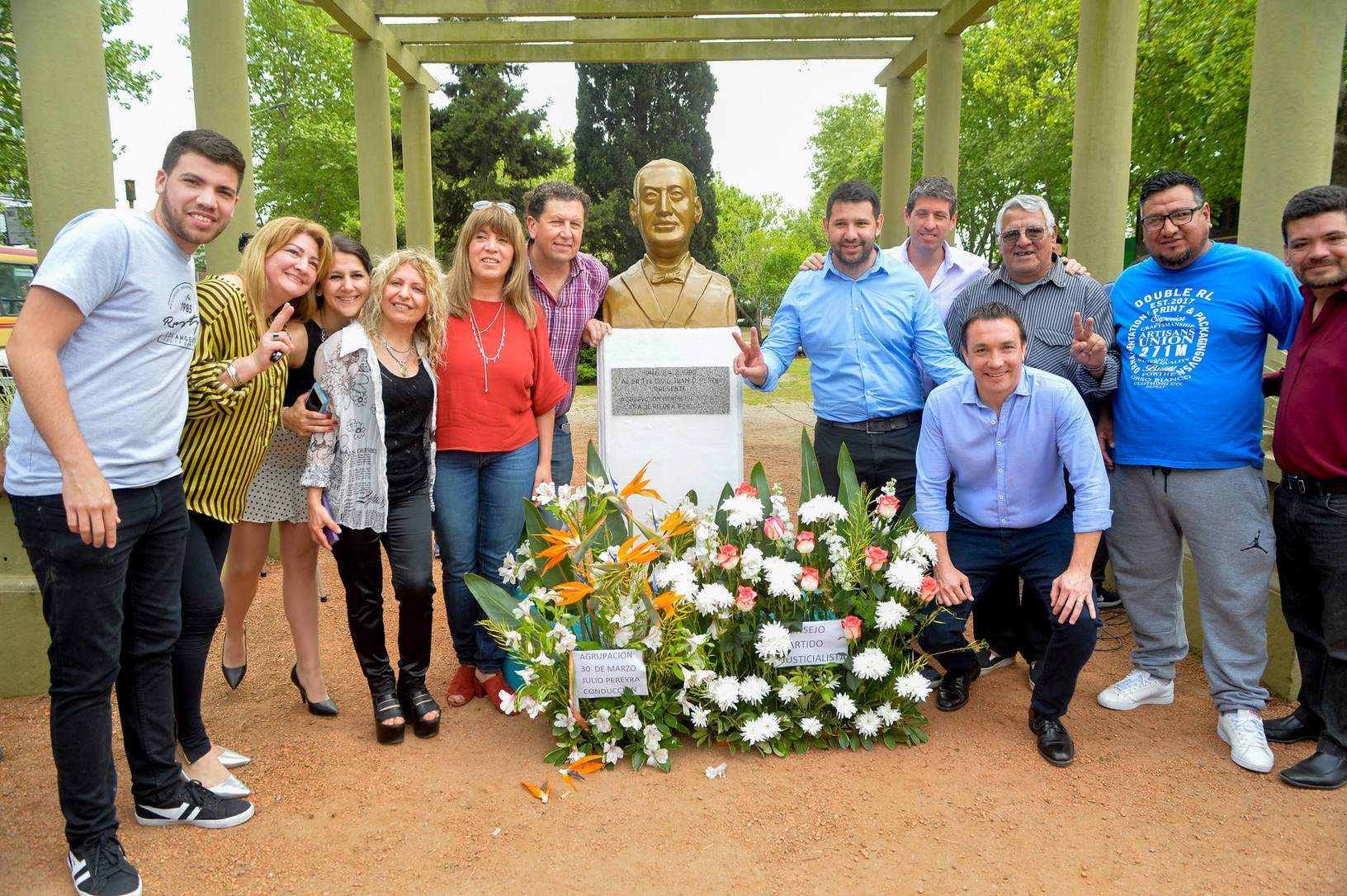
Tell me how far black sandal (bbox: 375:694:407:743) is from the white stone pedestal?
4.68 ft

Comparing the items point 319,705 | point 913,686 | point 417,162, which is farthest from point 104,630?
point 417,162

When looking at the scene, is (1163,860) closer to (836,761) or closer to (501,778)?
(836,761)

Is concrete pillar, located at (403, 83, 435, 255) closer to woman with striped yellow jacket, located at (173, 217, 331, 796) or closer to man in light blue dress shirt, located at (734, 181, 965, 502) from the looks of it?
man in light blue dress shirt, located at (734, 181, 965, 502)

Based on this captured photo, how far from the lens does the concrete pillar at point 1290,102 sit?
4.44 meters

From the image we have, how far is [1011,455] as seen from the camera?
3.15 meters

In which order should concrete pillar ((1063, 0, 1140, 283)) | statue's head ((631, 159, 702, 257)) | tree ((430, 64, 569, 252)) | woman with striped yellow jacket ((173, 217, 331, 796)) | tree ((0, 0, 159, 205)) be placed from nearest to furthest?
woman with striped yellow jacket ((173, 217, 331, 796)) < statue's head ((631, 159, 702, 257)) < concrete pillar ((1063, 0, 1140, 283)) < tree ((0, 0, 159, 205)) < tree ((430, 64, 569, 252))

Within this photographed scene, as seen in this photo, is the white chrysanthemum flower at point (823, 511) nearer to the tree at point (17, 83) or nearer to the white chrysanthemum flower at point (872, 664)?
the white chrysanthemum flower at point (872, 664)

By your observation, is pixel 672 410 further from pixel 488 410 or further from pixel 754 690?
pixel 754 690

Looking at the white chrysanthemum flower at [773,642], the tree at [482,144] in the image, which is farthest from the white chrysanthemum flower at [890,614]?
the tree at [482,144]

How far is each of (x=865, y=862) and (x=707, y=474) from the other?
2.10m

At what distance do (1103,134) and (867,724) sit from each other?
17.1ft

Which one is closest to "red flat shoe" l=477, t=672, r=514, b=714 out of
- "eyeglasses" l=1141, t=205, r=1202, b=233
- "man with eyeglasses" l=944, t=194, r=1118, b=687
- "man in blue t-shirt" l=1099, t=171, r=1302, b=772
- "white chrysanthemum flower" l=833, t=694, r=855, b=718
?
"white chrysanthemum flower" l=833, t=694, r=855, b=718

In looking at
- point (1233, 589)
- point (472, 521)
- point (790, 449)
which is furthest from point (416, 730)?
point (790, 449)

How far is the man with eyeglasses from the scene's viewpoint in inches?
132
